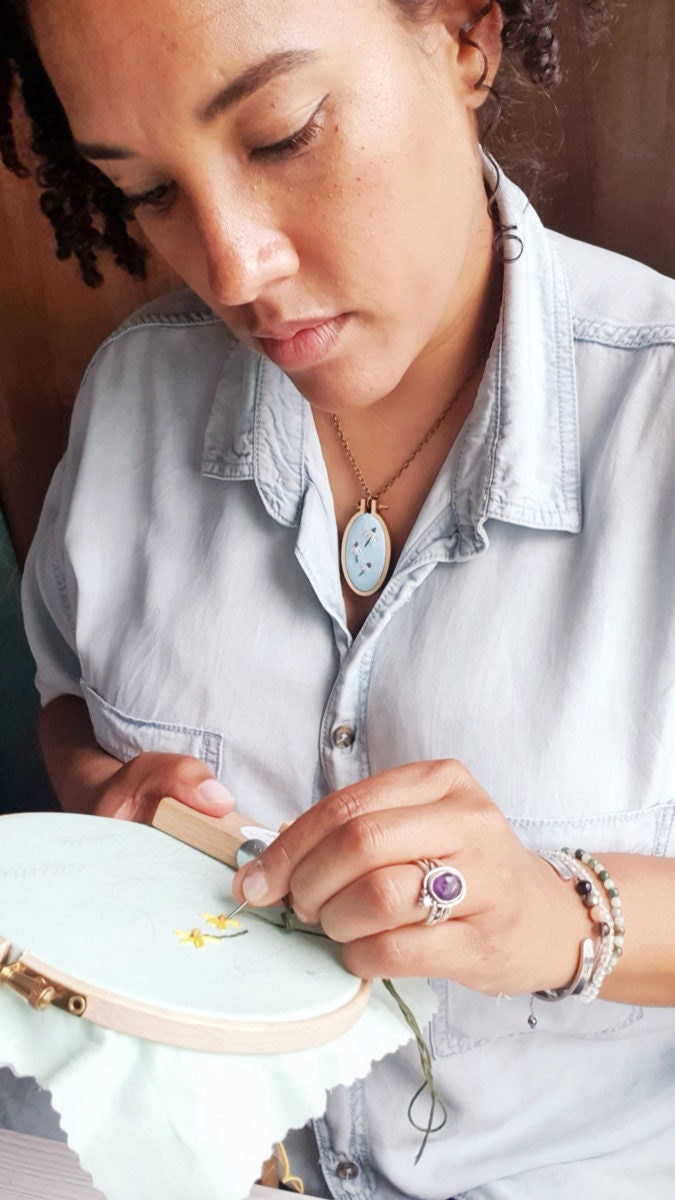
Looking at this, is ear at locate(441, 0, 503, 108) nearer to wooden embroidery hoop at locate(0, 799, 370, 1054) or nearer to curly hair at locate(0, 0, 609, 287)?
curly hair at locate(0, 0, 609, 287)

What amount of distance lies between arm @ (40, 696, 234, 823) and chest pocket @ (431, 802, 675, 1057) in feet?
0.73

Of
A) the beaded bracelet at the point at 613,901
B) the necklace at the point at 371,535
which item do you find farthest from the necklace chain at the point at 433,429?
the beaded bracelet at the point at 613,901

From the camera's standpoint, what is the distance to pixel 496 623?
33.7 inches

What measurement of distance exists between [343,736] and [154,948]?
0.29m

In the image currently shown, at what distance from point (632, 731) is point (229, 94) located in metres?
0.48

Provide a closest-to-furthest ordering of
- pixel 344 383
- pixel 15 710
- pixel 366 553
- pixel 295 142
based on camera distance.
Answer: pixel 295 142 < pixel 344 383 < pixel 366 553 < pixel 15 710

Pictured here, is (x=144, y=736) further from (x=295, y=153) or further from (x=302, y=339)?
(x=295, y=153)

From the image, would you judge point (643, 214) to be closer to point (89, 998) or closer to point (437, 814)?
point (437, 814)

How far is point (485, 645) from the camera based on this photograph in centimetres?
85

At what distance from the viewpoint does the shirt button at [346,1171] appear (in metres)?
0.93

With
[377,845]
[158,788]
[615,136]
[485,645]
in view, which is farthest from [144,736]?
[615,136]

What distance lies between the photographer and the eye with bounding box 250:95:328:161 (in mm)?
715

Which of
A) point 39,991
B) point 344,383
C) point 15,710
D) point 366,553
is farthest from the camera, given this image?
point 15,710

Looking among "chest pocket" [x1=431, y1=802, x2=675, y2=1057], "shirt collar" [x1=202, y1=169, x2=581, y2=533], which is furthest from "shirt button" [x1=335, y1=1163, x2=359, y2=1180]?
"shirt collar" [x1=202, y1=169, x2=581, y2=533]
